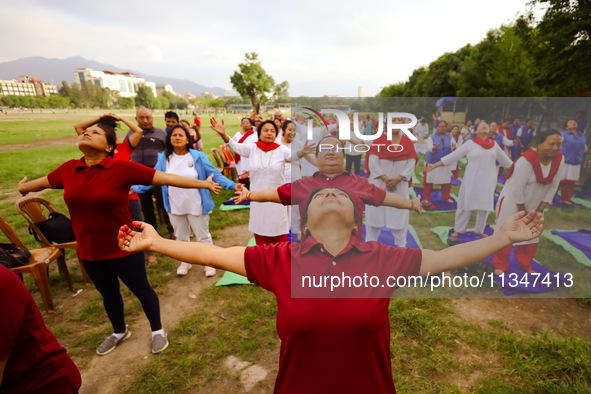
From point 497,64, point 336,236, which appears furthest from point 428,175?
point 497,64

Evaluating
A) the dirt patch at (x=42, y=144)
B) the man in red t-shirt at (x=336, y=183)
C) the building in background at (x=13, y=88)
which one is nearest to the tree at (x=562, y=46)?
the man in red t-shirt at (x=336, y=183)

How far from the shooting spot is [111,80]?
156 m

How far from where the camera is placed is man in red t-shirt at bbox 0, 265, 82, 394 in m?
1.28

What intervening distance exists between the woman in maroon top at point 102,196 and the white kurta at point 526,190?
228cm

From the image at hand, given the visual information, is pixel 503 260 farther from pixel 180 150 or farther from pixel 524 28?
pixel 524 28

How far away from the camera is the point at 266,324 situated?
A: 3428 mm

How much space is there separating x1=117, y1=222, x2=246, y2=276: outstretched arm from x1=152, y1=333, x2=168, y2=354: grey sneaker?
1.82m

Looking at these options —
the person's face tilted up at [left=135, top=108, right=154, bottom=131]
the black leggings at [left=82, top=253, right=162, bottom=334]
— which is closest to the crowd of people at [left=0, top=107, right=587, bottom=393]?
the black leggings at [left=82, top=253, right=162, bottom=334]

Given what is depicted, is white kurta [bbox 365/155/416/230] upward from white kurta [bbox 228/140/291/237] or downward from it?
upward

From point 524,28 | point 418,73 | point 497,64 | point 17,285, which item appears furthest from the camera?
point 418,73

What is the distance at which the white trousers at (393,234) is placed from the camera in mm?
1501

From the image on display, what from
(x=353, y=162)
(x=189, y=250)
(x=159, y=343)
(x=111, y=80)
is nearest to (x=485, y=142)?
(x=353, y=162)

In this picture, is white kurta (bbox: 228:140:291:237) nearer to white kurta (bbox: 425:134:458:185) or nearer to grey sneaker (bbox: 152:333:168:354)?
grey sneaker (bbox: 152:333:168:354)

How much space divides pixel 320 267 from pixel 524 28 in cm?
1692
